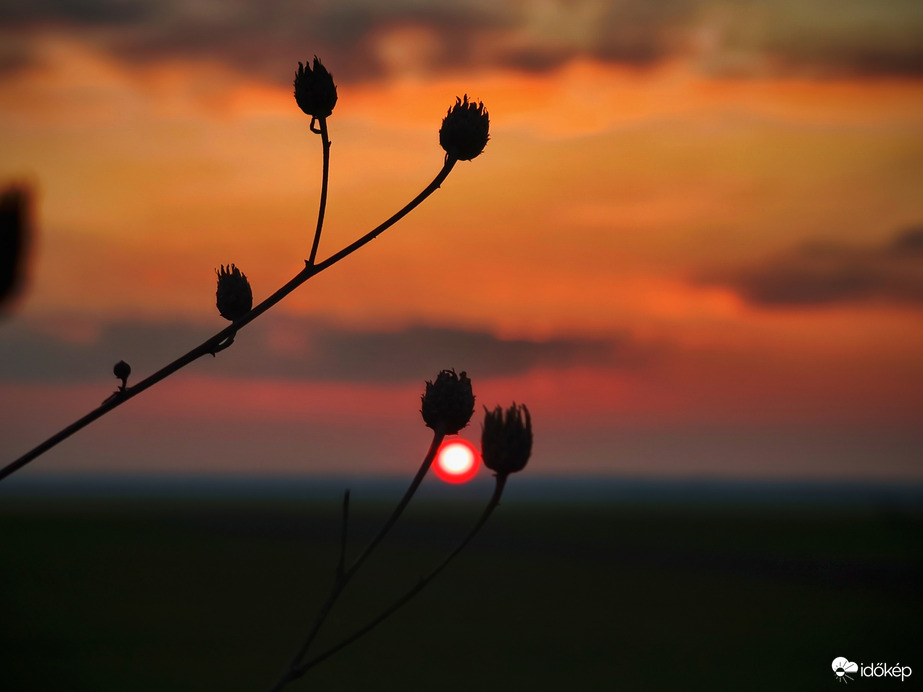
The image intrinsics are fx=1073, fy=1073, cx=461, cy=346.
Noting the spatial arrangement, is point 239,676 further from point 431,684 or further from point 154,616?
point 154,616

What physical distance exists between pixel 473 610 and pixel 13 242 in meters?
72.8

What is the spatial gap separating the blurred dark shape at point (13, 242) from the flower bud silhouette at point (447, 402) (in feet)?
5.61

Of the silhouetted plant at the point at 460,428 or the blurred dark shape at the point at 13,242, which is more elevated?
the silhouetted plant at the point at 460,428

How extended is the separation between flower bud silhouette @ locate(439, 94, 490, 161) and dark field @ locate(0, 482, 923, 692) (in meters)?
35.3

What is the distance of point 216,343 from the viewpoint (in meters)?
1.69

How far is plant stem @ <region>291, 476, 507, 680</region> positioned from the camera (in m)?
1.69

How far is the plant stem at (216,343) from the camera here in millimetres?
1407

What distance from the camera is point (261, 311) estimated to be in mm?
1709

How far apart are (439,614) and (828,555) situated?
154 ft
